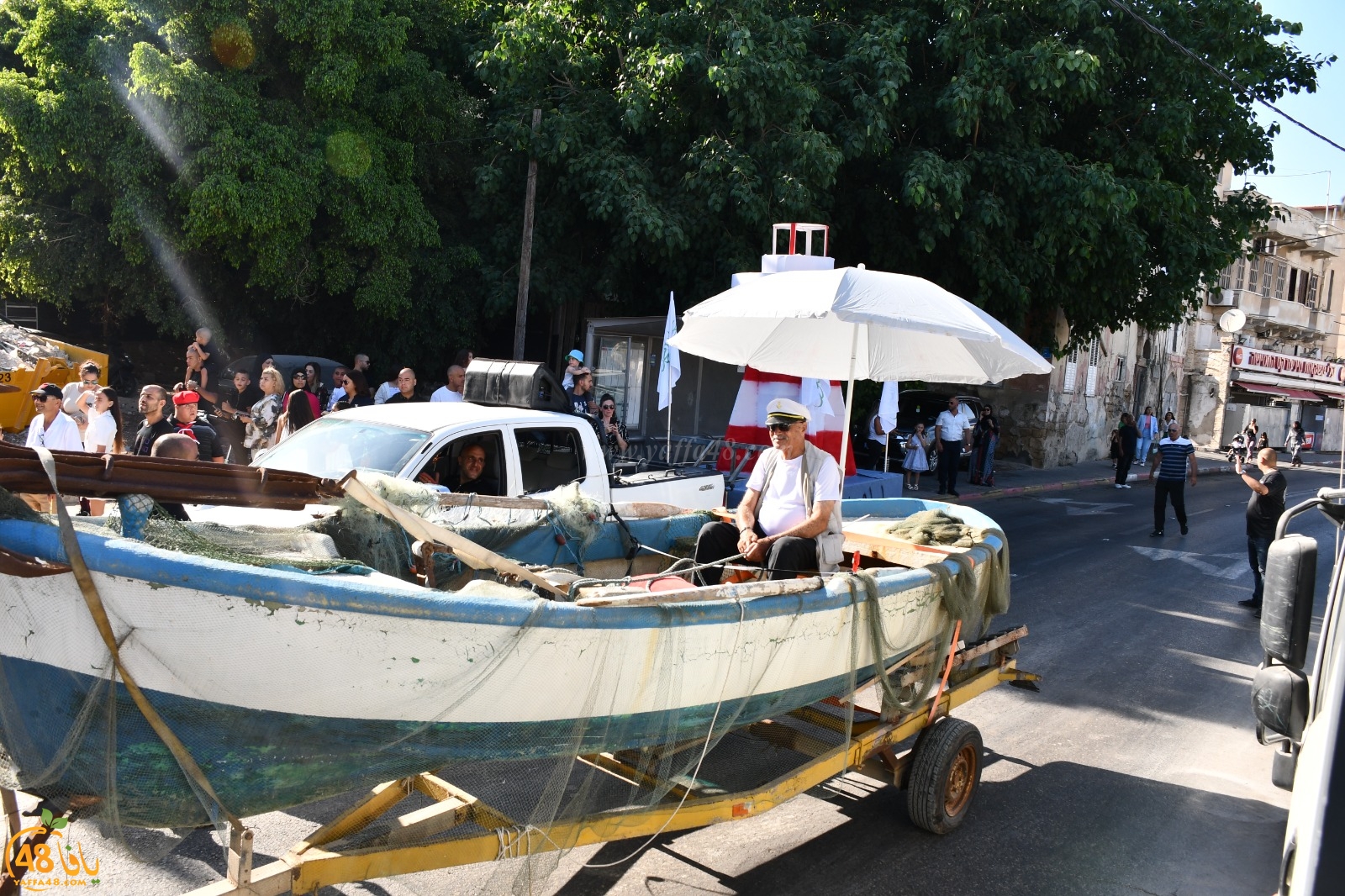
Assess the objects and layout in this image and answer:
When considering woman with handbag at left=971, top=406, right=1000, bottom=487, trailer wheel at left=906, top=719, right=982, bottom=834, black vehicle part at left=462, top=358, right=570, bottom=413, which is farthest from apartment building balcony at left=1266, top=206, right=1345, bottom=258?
trailer wheel at left=906, top=719, right=982, bottom=834

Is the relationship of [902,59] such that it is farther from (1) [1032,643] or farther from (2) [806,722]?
(2) [806,722]

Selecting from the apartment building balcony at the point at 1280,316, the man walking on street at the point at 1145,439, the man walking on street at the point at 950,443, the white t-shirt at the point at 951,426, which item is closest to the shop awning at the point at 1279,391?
the apartment building balcony at the point at 1280,316

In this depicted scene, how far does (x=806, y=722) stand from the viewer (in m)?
5.29

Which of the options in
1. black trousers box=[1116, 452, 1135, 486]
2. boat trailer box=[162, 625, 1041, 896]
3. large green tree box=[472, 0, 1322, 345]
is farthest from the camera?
black trousers box=[1116, 452, 1135, 486]

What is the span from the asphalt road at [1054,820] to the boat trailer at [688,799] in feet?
1.05

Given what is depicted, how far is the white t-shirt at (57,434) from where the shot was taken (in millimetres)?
8625

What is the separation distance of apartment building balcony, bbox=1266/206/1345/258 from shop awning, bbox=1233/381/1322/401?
7.06 metres

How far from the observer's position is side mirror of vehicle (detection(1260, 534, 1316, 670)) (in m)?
3.05

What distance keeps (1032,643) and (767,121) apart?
30.3 feet

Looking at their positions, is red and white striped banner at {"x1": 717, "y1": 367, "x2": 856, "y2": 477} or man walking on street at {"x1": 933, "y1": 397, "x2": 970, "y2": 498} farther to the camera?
man walking on street at {"x1": 933, "y1": 397, "x2": 970, "y2": 498}

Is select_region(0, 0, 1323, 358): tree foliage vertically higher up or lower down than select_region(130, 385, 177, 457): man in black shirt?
higher up

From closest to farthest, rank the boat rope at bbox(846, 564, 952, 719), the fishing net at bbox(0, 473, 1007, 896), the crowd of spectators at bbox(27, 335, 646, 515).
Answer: the fishing net at bbox(0, 473, 1007, 896)
the boat rope at bbox(846, 564, 952, 719)
the crowd of spectators at bbox(27, 335, 646, 515)

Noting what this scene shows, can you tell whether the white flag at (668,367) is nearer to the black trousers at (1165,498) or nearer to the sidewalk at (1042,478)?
the sidewalk at (1042,478)

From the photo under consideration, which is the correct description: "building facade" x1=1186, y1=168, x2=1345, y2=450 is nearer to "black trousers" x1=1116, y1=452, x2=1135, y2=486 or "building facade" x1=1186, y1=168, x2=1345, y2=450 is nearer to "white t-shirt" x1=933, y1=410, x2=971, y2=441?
"black trousers" x1=1116, y1=452, x2=1135, y2=486
